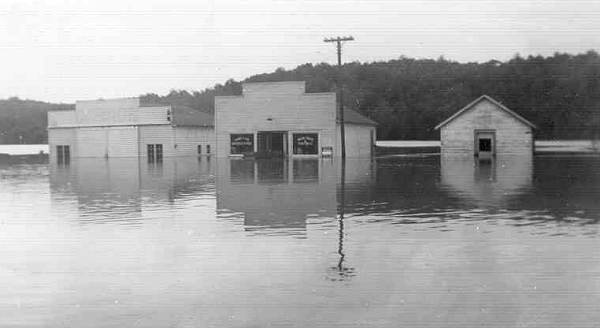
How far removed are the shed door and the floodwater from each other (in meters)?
37.5

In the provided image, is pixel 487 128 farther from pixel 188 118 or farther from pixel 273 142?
pixel 188 118

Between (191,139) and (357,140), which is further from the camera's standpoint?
(191,139)

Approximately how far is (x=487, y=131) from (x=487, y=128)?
240 millimetres

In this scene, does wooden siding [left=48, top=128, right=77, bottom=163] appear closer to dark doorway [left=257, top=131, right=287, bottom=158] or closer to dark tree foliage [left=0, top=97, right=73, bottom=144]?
dark doorway [left=257, top=131, right=287, bottom=158]

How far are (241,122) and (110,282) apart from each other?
47.7 m

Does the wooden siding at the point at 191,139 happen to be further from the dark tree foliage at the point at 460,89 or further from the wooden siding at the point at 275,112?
the dark tree foliage at the point at 460,89

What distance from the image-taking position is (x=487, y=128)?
52938mm

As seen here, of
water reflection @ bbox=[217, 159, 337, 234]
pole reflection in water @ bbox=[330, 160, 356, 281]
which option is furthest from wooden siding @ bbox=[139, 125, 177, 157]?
pole reflection in water @ bbox=[330, 160, 356, 281]

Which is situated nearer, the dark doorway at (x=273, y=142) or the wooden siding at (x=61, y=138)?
the dark doorway at (x=273, y=142)

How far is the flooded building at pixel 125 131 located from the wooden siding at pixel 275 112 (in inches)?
270

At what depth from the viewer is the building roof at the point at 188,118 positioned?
199 feet

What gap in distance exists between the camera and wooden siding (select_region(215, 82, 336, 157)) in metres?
52.4

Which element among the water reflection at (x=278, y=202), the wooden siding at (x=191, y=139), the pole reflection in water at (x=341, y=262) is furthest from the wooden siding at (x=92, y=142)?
the pole reflection in water at (x=341, y=262)

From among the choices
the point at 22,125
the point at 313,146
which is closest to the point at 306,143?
the point at 313,146
